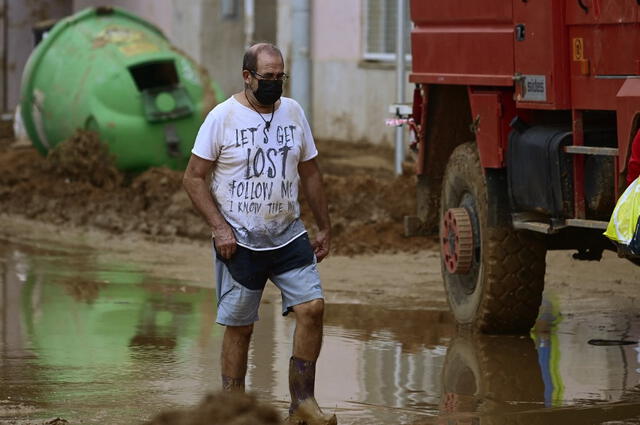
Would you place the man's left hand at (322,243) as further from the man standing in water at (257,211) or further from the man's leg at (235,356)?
the man's leg at (235,356)

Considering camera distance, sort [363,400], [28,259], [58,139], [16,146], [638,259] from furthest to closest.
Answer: [16,146] < [58,139] < [28,259] < [638,259] < [363,400]

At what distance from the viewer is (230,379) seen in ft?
21.7

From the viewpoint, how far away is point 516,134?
8.21 metres

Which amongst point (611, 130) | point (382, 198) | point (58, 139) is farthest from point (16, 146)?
point (611, 130)

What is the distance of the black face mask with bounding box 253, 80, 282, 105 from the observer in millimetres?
6449

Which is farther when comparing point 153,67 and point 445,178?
point 153,67

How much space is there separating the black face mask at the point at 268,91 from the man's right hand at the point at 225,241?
0.55m

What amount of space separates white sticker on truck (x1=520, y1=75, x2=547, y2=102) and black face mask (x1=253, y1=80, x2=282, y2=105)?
191cm

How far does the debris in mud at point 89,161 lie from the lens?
1511 cm

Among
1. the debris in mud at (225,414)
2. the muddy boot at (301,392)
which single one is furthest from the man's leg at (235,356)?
the debris in mud at (225,414)

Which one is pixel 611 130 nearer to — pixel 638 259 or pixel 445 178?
pixel 638 259

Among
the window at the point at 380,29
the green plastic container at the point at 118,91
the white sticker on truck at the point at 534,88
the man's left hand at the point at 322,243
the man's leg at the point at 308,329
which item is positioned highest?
the window at the point at 380,29

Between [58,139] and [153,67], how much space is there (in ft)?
4.03

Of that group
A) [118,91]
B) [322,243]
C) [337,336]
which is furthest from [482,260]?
[118,91]
